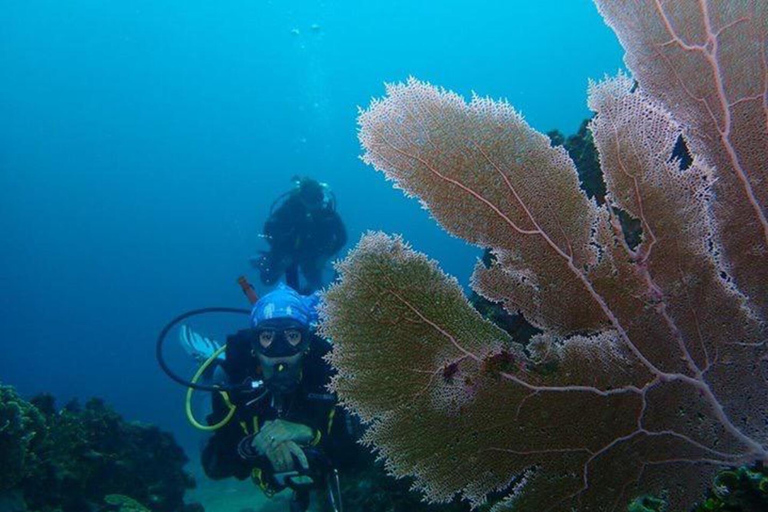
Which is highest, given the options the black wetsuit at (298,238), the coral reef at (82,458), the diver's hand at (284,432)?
the black wetsuit at (298,238)

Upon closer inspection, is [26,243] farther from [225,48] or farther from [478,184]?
[478,184]

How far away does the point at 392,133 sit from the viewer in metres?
2.39

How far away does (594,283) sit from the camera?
2.37 m

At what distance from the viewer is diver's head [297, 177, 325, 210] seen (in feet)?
41.1

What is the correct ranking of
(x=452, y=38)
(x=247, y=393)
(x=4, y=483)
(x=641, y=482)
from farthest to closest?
(x=452, y=38) < (x=4, y=483) < (x=247, y=393) < (x=641, y=482)

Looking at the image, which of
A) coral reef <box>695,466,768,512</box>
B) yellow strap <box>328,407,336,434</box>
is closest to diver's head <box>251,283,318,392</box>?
yellow strap <box>328,407,336,434</box>

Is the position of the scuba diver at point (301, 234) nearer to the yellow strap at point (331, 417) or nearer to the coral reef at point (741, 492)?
the yellow strap at point (331, 417)

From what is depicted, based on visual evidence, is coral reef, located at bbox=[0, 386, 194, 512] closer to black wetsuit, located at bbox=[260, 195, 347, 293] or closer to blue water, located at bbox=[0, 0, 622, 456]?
black wetsuit, located at bbox=[260, 195, 347, 293]

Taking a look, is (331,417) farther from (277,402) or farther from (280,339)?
(280,339)

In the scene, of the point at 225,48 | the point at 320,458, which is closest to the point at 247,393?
the point at 320,458

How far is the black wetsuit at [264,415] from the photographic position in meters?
5.02

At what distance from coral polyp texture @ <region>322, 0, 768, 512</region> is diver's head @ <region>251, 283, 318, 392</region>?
2.72 m

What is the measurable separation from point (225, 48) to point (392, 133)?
113m

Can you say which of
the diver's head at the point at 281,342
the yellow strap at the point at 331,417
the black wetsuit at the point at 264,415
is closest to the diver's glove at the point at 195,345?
the black wetsuit at the point at 264,415
